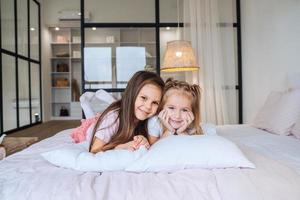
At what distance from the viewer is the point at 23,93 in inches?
239

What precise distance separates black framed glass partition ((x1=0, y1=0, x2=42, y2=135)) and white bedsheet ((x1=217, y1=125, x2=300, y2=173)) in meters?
4.27

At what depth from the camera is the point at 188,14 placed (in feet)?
13.8

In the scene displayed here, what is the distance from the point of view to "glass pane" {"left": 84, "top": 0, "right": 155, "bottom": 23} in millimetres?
4238

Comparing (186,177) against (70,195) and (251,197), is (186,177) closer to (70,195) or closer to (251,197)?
(251,197)

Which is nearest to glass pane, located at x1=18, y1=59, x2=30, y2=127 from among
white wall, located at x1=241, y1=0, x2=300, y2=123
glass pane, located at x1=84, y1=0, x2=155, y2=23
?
glass pane, located at x1=84, y1=0, x2=155, y2=23

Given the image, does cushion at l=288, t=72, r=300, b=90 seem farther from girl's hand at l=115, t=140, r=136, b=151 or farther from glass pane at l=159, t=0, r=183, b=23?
glass pane at l=159, t=0, r=183, b=23

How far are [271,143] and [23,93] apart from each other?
555cm

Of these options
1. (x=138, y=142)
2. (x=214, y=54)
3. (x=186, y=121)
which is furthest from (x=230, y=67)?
(x=138, y=142)

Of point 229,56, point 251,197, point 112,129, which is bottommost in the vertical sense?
point 251,197

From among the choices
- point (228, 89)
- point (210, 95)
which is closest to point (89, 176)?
point (210, 95)

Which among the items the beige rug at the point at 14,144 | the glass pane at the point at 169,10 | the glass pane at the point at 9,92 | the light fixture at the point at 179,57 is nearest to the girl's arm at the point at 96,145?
the beige rug at the point at 14,144

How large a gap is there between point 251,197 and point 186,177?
0.20m

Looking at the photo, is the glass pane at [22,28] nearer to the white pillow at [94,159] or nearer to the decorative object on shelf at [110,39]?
the decorative object on shelf at [110,39]

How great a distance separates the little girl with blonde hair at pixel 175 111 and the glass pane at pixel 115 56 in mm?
2931
